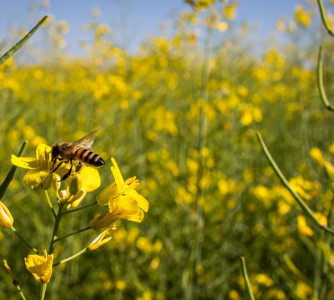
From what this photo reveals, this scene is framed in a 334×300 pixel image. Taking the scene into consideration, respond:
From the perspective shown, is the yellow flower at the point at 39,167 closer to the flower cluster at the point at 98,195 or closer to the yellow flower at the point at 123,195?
the flower cluster at the point at 98,195

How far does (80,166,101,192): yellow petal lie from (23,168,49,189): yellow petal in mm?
69

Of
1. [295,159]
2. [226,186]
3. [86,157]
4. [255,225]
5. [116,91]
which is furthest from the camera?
[295,159]

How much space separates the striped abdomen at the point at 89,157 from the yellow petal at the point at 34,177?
23cm

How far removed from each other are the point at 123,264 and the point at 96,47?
2584mm

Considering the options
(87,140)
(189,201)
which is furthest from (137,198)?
(189,201)

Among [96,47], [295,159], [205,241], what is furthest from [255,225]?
[96,47]

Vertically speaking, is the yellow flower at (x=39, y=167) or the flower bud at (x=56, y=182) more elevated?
the yellow flower at (x=39, y=167)

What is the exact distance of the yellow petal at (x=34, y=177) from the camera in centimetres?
77

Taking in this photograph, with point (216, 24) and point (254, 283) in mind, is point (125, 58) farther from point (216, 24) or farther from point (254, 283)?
point (254, 283)

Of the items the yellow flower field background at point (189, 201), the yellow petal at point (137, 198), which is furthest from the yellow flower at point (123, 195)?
the yellow flower field background at point (189, 201)

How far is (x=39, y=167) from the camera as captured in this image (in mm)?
827

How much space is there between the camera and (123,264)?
10.2 feet

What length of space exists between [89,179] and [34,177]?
0.10 meters

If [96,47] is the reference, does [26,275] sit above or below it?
below
